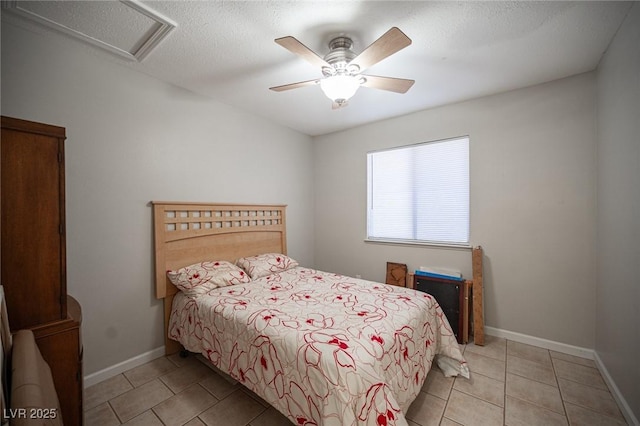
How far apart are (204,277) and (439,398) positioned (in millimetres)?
2135

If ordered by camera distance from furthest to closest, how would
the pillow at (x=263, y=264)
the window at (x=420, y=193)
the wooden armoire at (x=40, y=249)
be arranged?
the window at (x=420, y=193) → the pillow at (x=263, y=264) → the wooden armoire at (x=40, y=249)

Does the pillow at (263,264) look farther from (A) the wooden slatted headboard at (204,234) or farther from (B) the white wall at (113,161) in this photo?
(B) the white wall at (113,161)

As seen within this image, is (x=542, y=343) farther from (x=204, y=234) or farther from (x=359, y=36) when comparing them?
(x=204, y=234)

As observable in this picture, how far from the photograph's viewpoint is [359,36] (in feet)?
5.81

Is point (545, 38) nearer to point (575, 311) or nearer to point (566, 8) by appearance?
point (566, 8)

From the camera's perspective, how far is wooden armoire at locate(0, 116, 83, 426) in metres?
1.22

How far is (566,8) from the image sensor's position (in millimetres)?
1544

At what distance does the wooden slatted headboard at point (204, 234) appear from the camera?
2.36 m

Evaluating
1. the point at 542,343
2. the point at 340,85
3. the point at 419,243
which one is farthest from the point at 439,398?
the point at 340,85

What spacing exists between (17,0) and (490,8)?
2807mm

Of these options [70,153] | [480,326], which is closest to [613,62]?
[480,326]

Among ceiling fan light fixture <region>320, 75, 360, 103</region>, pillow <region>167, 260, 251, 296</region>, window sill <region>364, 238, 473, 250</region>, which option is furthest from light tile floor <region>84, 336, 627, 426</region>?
ceiling fan light fixture <region>320, 75, 360, 103</region>

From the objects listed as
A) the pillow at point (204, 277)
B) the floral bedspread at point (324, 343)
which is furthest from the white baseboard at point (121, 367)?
the pillow at point (204, 277)

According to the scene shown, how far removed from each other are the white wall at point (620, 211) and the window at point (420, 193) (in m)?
1.06
